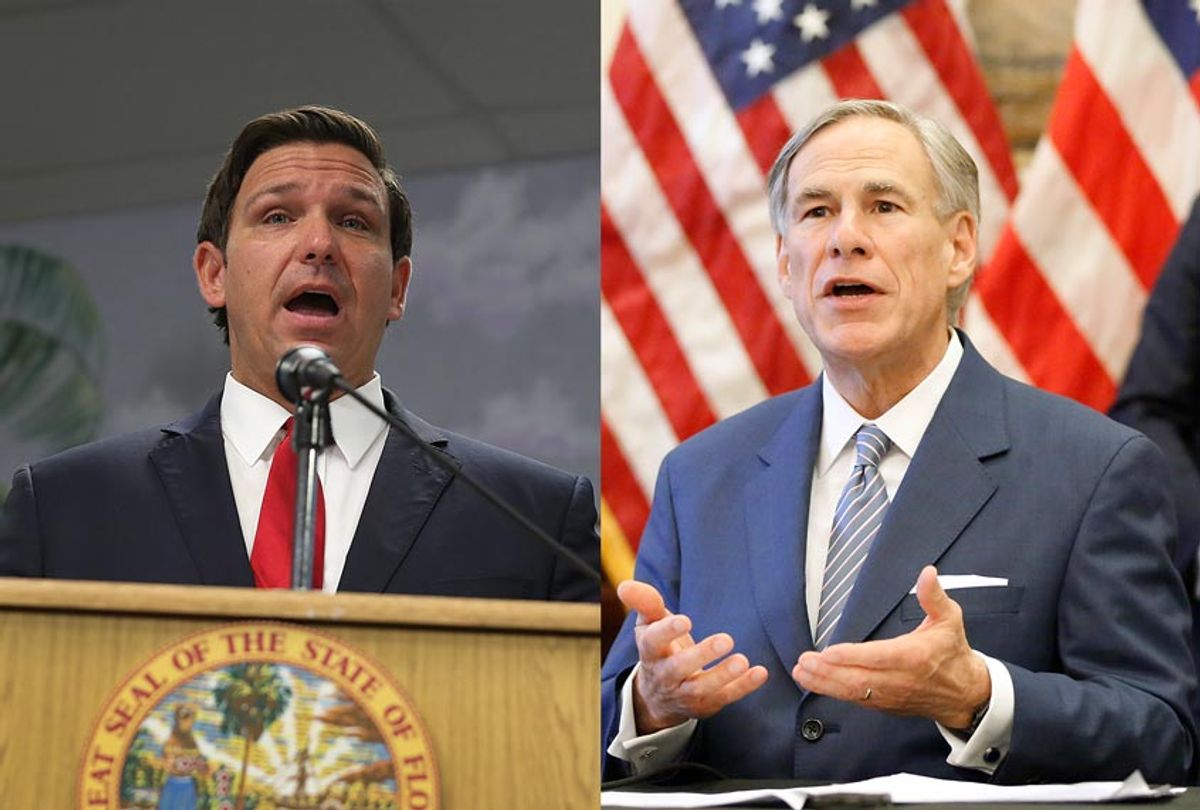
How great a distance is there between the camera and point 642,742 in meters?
2.20

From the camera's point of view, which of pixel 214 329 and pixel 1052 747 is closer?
pixel 1052 747

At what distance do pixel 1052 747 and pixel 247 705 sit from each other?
3.76 feet

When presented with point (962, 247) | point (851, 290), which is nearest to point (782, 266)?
point (851, 290)

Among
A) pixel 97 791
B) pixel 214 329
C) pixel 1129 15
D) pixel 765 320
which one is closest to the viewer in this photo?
pixel 97 791

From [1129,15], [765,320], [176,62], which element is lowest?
[765,320]

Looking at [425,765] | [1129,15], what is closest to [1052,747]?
[425,765]

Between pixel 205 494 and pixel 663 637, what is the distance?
74 centimetres

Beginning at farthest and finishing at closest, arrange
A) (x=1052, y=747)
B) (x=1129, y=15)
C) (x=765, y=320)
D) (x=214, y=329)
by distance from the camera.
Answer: (x=765, y=320) < (x=1129, y=15) < (x=214, y=329) < (x=1052, y=747)

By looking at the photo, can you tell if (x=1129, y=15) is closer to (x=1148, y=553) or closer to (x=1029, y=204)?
(x=1029, y=204)

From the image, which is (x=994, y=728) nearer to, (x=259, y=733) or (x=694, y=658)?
(x=694, y=658)

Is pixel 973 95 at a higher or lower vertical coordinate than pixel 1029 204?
higher

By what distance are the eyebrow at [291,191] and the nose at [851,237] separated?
902 mm

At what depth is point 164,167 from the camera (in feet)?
7.49

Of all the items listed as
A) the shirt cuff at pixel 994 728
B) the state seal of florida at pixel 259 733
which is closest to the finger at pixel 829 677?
the shirt cuff at pixel 994 728
